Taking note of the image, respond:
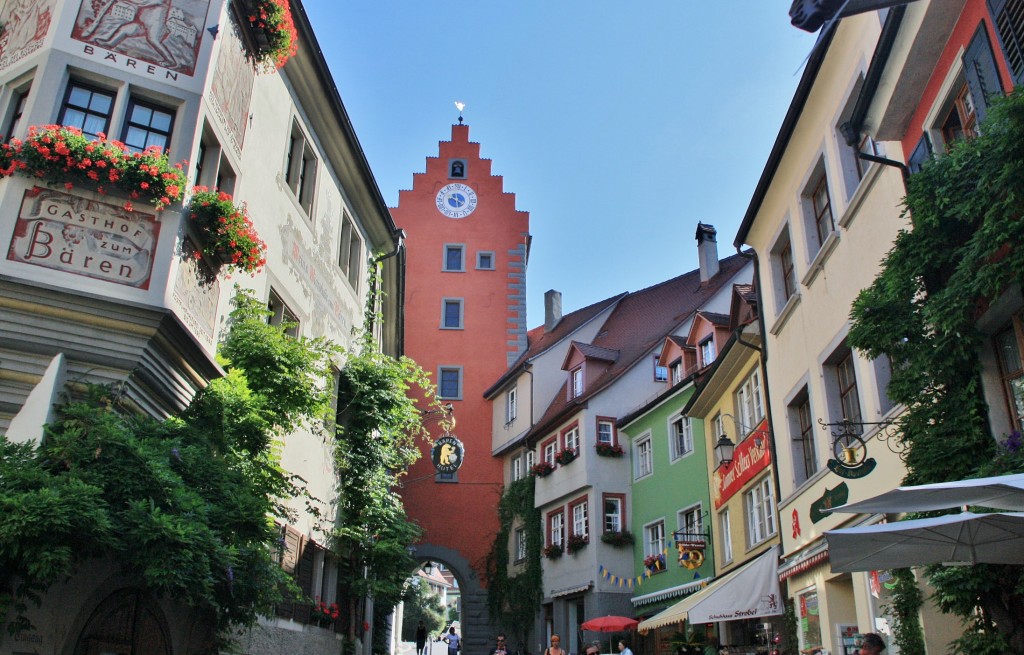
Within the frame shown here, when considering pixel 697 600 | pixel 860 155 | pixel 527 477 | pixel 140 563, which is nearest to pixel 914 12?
pixel 860 155

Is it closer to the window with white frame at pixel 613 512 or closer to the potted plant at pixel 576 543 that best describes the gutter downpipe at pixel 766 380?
the window with white frame at pixel 613 512

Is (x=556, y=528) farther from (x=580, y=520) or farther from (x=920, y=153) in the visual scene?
(x=920, y=153)

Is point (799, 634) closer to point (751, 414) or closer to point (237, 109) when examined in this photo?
point (751, 414)

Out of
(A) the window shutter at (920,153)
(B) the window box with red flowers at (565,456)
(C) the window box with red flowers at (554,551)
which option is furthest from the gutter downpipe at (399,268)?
(A) the window shutter at (920,153)

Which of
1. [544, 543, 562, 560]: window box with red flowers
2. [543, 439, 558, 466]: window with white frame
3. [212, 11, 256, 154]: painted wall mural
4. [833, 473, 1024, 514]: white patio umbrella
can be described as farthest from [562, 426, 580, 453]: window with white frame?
[833, 473, 1024, 514]: white patio umbrella

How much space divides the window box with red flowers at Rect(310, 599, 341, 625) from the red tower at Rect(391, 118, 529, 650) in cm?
1747

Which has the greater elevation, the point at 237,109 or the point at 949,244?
the point at 237,109

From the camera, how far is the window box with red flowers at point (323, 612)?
15.7 m

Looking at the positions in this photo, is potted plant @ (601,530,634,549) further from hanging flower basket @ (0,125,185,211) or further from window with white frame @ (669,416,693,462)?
hanging flower basket @ (0,125,185,211)

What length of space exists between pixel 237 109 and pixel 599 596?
1949 cm

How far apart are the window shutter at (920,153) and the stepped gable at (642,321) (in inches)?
747

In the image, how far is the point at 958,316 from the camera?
743 centimetres

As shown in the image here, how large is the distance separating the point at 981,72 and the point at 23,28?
934 cm

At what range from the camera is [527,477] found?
109 ft
